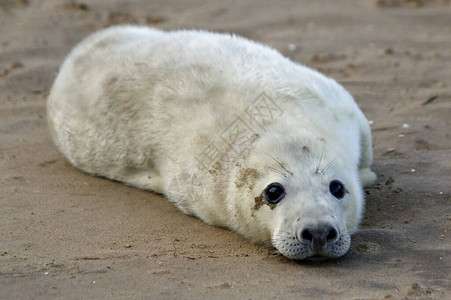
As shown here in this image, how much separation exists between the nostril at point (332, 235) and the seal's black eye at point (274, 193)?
0.33 meters

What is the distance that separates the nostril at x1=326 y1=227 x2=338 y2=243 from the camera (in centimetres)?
409

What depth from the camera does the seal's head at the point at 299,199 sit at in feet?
13.5

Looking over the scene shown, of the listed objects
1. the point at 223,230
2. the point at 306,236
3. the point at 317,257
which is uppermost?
the point at 306,236

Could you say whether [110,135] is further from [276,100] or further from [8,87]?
[8,87]

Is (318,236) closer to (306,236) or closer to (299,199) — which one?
(306,236)

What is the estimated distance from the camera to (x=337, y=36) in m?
8.42

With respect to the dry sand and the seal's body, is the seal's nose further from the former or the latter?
the dry sand

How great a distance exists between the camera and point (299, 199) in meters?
4.22

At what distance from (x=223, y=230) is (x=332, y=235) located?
0.82 m

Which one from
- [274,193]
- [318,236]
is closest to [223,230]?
[274,193]

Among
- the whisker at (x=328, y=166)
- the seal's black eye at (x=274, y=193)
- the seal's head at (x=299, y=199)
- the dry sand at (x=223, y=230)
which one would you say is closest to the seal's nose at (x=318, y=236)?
the seal's head at (x=299, y=199)

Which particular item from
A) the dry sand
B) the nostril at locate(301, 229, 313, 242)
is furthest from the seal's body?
the dry sand

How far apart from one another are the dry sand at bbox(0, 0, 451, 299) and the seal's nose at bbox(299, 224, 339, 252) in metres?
0.13

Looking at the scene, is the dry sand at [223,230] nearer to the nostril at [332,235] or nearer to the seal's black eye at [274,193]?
the nostril at [332,235]
